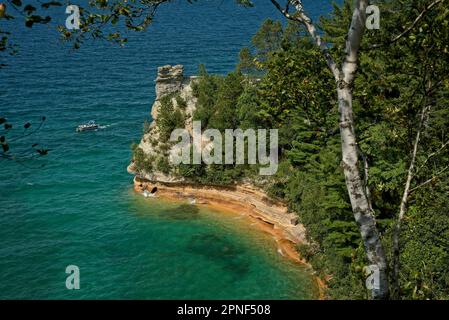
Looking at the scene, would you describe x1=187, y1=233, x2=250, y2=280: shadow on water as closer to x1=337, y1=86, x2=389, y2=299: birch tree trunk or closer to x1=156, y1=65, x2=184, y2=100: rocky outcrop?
x1=156, y1=65, x2=184, y2=100: rocky outcrop

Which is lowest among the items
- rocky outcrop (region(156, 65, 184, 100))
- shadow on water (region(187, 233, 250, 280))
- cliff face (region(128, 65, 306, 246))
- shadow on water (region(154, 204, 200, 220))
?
shadow on water (region(187, 233, 250, 280))

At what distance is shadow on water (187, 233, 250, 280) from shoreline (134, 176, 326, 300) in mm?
3396

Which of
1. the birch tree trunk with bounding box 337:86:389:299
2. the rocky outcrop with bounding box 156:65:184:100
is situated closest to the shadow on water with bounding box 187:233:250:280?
the rocky outcrop with bounding box 156:65:184:100

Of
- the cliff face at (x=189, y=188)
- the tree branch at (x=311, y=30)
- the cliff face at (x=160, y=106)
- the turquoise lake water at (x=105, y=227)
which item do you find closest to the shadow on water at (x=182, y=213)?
the turquoise lake water at (x=105, y=227)

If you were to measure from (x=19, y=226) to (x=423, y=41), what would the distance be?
45975mm

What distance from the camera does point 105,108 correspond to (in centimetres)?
8150

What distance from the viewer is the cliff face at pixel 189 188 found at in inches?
1718

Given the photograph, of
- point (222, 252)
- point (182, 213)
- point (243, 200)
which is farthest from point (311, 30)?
point (182, 213)

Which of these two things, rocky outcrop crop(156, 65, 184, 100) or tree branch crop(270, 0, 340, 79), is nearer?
tree branch crop(270, 0, 340, 79)

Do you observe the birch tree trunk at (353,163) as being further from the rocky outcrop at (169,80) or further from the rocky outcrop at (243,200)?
the rocky outcrop at (169,80)

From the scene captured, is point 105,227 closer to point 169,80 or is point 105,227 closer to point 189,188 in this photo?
point 189,188

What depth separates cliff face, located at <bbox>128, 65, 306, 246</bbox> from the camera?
43.6 meters
